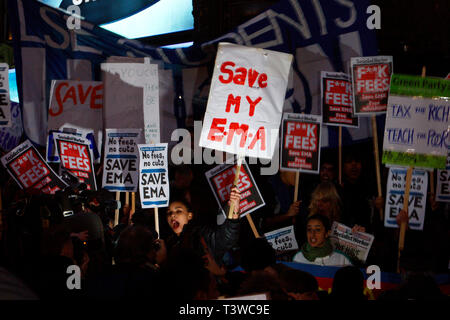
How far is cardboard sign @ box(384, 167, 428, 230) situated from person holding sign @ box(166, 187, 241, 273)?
1878 millimetres

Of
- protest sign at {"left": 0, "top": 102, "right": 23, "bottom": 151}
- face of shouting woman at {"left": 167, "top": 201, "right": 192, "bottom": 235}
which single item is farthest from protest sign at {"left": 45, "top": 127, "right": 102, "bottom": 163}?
protest sign at {"left": 0, "top": 102, "right": 23, "bottom": 151}

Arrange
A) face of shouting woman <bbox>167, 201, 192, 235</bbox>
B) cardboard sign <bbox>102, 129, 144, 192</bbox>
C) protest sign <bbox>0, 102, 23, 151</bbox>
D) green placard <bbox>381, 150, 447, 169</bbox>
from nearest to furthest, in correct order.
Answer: face of shouting woman <bbox>167, 201, 192, 235</bbox> < green placard <bbox>381, 150, 447, 169</bbox> < cardboard sign <bbox>102, 129, 144, 192</bbox> < protest sign <bbox>0, 102, 23, 151</bbox>

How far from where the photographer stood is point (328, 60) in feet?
22.5

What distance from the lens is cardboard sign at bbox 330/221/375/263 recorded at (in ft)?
19.8

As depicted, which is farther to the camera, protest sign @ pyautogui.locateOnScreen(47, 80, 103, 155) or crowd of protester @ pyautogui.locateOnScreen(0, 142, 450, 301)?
protest sign @ pyautogui.locateOnScreen(47, 80, 103, 155)

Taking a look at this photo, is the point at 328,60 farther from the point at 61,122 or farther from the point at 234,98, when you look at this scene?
the point at 61,122

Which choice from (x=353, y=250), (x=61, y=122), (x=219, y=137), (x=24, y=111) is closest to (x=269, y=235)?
(x=353, y=250)

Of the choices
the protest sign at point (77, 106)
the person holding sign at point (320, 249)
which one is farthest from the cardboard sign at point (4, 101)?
the person holding sign at point (320, 249)

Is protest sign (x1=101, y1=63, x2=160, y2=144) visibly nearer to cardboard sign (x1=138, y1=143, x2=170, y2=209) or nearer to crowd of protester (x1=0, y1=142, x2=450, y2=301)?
cardboard sign (x1=138, y1=143, x2=170, y2=209)

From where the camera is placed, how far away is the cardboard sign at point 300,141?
6.76 meters

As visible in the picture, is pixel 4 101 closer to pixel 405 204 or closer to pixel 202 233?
pixel 202 233

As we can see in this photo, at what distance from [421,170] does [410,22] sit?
114 inches

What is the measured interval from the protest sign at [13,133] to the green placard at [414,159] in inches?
240

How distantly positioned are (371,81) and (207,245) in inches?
110
